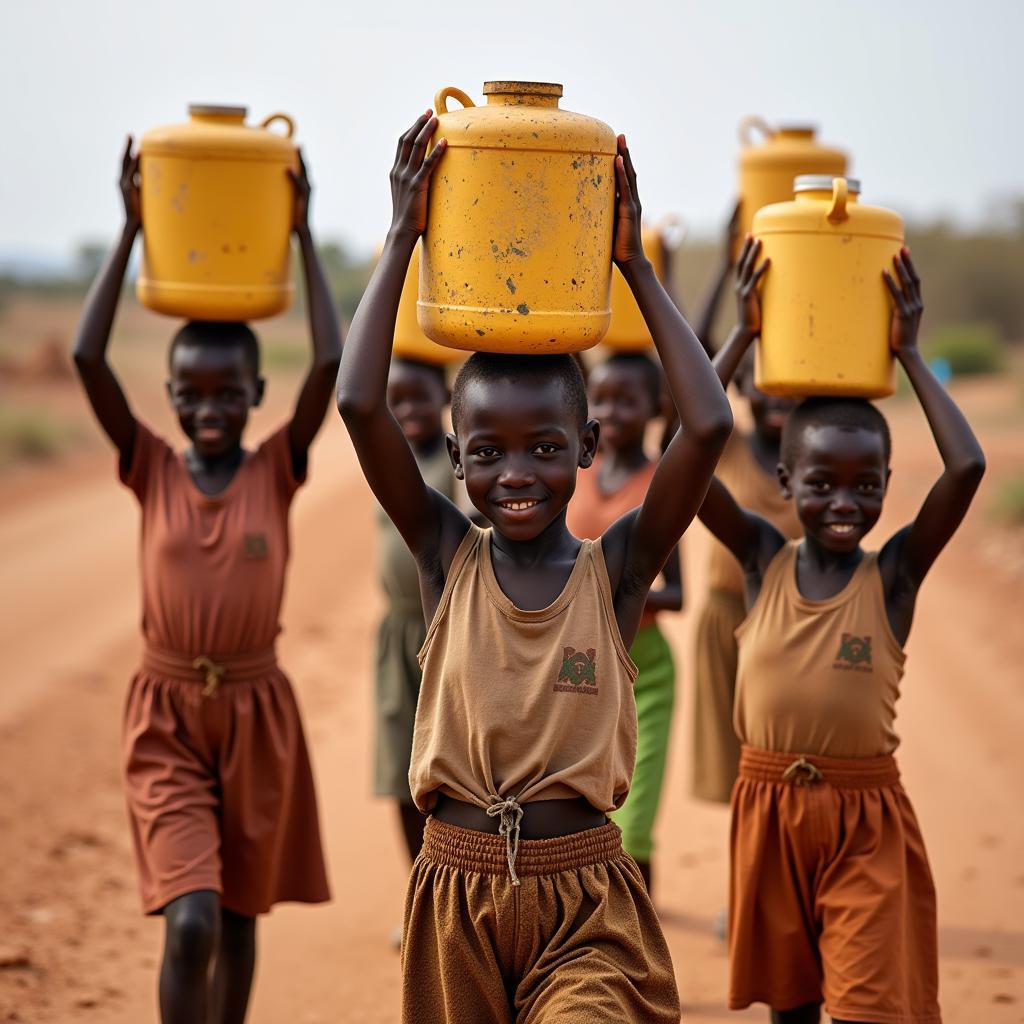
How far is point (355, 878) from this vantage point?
5.91 metres

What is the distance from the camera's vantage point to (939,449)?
3.63 meters

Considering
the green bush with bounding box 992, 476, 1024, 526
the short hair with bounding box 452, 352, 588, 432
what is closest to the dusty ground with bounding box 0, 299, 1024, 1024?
the green bush with bounding box 992, 476, 1024, 526

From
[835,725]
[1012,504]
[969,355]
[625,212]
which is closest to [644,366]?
[835,725]

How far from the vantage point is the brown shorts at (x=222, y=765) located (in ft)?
13.1

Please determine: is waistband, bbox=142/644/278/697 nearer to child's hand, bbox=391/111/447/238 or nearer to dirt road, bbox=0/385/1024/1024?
dirt road, bbox=0/385/1024/1024

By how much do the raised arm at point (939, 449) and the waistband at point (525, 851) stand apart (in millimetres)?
1171

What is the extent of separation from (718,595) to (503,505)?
2609 millimetres

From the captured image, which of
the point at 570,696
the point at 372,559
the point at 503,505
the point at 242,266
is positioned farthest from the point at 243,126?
the point at 372,559

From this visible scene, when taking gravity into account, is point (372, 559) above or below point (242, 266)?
below

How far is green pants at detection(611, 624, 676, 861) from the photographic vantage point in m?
4.83

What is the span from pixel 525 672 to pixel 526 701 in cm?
6

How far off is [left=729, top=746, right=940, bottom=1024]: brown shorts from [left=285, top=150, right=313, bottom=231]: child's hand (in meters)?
1.95

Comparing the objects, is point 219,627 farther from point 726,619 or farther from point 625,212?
point 726,619

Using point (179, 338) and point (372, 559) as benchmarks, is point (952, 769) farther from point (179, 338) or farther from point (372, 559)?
point (372, 559)
